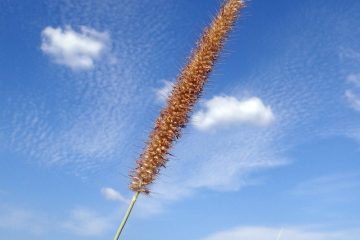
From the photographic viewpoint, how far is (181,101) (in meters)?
6.01

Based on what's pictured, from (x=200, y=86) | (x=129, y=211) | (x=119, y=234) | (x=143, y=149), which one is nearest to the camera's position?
(x=119, y=234)

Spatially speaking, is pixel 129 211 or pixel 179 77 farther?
pixel 179 77

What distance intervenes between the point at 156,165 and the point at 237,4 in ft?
8.76

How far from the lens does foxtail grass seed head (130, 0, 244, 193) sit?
594 cm

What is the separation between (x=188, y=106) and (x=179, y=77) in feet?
1.63

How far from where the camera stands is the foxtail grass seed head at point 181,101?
594 centimetres

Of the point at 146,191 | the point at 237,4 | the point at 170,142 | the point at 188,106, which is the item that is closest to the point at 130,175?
the point at 146,191

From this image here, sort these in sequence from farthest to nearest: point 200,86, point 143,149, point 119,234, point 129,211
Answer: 1. point 143,149
2. point 200,86
3. point 129,211
4. point 119,234

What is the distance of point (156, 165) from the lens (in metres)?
6.24

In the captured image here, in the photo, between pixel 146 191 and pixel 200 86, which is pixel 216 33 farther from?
pixel 146 191

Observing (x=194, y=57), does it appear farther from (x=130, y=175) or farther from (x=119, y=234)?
(x=119, y=234)

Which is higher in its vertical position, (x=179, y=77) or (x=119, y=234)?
(x=179, y=77)

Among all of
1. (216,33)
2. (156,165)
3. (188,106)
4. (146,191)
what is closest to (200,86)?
(188,106)

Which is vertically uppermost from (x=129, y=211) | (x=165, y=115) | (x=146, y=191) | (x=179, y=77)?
(x=179, y=77)
